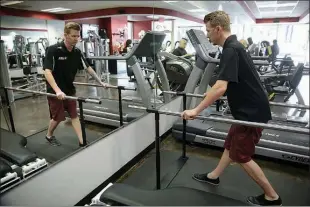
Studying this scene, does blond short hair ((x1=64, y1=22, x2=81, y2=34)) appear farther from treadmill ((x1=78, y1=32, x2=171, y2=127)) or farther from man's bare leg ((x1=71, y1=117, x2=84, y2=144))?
man's bare leg ((x1=71, y1=117, x2=84, y2=144))

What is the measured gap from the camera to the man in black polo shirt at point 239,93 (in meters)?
1.50

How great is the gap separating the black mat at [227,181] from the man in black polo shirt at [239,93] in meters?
0.27

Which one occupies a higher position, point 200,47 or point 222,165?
point 200,47

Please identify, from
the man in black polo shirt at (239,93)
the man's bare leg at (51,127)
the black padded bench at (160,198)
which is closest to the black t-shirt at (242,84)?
the man in black polo shirt at (239,93)

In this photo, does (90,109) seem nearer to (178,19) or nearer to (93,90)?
(93,90)

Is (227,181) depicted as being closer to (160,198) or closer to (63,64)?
(160,198)

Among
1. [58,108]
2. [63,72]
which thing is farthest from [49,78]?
[58,108]

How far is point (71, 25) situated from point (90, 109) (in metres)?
1.38

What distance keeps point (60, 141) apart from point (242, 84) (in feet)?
5.95

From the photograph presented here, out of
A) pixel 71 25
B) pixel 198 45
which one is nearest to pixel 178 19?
pixel 198 45

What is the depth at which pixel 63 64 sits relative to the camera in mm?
2246

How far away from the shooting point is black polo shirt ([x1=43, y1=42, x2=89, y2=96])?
2.09 meters

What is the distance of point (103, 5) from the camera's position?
2516 millimetres

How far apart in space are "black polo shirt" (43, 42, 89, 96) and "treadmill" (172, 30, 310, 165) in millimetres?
1542
